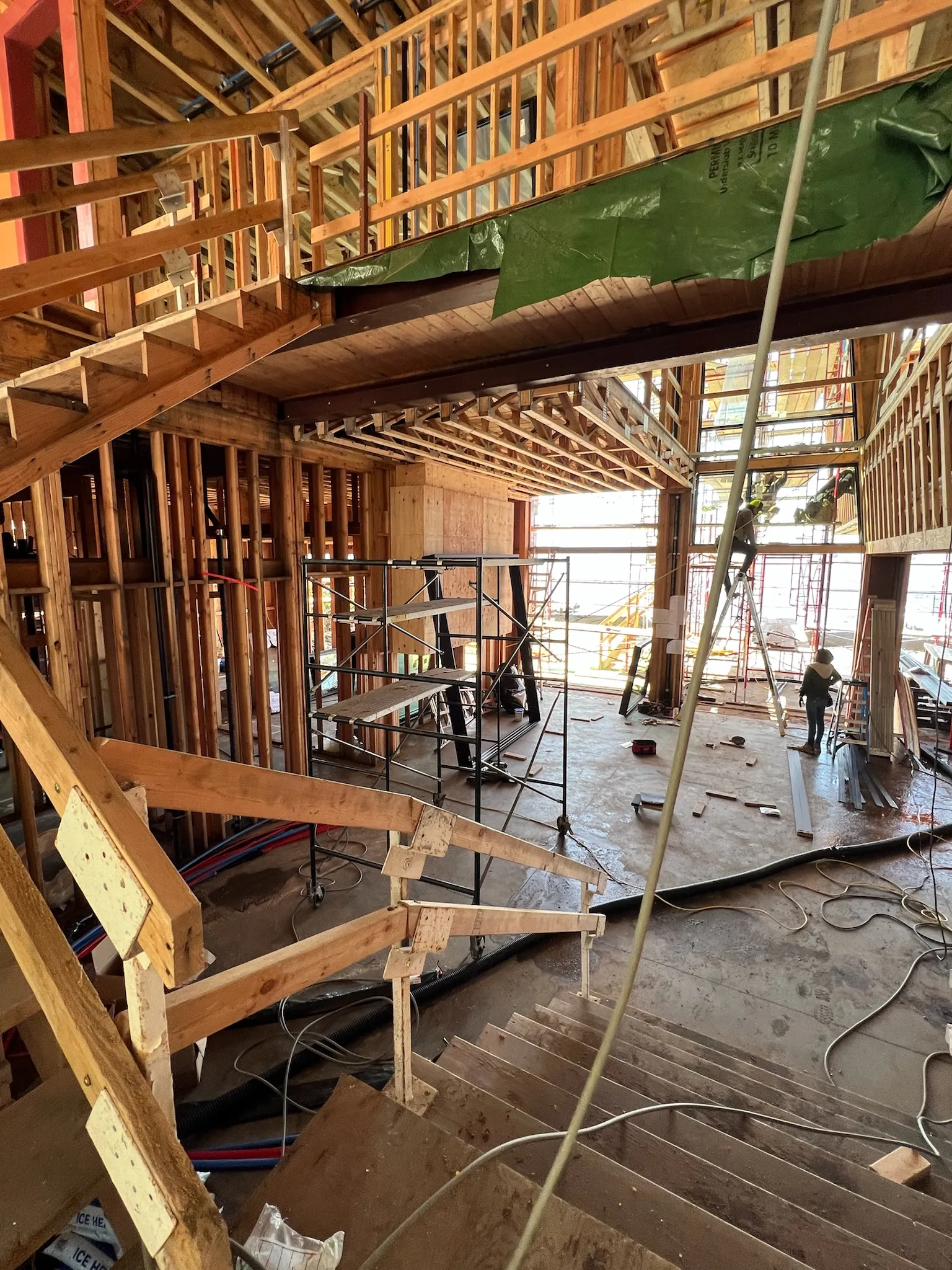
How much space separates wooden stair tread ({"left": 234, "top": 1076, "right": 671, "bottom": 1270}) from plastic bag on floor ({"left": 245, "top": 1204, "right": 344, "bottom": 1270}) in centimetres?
4

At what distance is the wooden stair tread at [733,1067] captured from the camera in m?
2.88

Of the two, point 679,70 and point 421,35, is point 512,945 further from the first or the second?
point 679,70

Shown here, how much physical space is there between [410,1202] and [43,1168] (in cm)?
82

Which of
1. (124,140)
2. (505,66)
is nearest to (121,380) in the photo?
(124,140)

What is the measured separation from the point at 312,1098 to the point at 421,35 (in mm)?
6853

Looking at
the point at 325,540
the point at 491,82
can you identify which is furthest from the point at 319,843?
the point at 491,82

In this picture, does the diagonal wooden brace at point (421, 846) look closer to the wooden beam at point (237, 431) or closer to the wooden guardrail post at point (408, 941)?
the wooden guardrail post at point (408, 941)

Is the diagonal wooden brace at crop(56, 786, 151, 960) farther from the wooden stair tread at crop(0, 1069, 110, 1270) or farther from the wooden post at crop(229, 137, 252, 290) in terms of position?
the wooden post at crop(229, 137, 252, 290)

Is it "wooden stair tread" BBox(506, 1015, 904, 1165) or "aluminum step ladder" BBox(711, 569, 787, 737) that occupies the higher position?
"aluminum step ladder" BBox(711, 569, 787, 737)

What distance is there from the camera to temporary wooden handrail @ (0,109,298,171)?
7.02 ft

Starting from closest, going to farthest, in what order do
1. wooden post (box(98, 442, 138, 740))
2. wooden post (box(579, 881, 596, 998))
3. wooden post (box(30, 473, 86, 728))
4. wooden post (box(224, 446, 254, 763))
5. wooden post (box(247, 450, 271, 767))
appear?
wooden post (box(579, 881, 596, 998)) → wooden post (box(30, 473, 86, 728)) → wooden post (box(98, 442, 138, 740)) → wooden post (box(224, 446, 254, 763)) → wooden post (box(247, 450, 271, 767))

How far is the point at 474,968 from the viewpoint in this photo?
13.2 ft

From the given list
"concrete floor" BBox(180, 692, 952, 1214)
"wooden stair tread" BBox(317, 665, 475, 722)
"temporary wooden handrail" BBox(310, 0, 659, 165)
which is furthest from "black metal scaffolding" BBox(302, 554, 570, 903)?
"temporary wooden handrail" BBox(310, 0, 659, 165)

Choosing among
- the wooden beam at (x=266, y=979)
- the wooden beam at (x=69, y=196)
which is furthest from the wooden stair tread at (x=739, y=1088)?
the wooden beam at (x=69, y=196)
